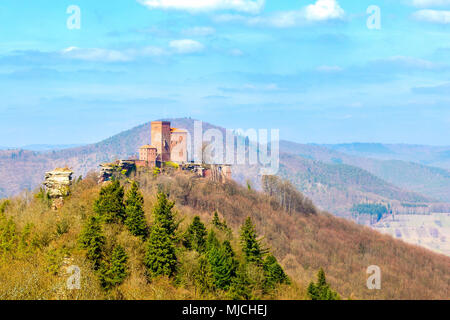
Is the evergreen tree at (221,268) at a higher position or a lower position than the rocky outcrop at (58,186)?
lower

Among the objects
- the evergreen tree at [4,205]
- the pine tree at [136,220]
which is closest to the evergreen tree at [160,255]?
the pine tree at [136,220]

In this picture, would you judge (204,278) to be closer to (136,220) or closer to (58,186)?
(136,220)

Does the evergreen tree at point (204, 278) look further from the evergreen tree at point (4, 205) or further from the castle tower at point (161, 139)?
the castle tower at point (161, 139)

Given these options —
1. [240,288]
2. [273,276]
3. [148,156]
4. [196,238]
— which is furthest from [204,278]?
[148,156]

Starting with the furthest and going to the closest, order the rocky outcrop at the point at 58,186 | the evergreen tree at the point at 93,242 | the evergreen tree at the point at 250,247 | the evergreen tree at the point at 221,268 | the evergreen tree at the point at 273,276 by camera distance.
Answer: the rocky outcrop at the point at 58,186 → the evergreen tree at the point at 250,247 → the evergreen tree at the point at 273,276 → the evergreen tree at the point at 221,268 → the evergreen tree at the point at 93,242
